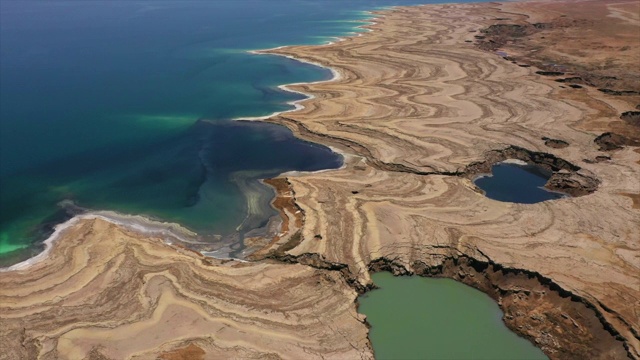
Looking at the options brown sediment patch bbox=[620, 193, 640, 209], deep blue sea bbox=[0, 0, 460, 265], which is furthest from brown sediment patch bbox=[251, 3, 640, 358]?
deep blue sea bbox=[0, 0, 460, 265]

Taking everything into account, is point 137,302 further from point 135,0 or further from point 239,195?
point 135,0

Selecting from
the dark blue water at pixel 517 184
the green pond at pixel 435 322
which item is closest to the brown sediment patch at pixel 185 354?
the green pond at pixel 435 322

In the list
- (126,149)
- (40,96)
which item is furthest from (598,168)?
(40,96)

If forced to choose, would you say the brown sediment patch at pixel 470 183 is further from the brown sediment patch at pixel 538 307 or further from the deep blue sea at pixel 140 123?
the deep blue sea at pixel 140 123

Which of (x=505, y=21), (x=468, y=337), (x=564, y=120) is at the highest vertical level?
(x=505, y=21)

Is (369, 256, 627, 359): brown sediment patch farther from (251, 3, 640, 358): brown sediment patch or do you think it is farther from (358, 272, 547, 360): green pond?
(358, 272, 547, 360): green pond

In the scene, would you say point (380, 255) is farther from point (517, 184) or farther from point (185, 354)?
point (517, 184)
